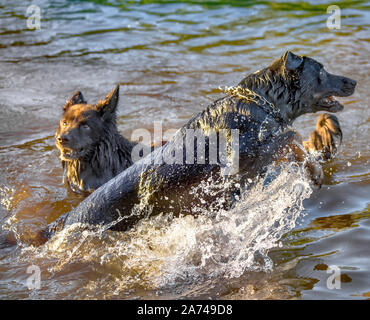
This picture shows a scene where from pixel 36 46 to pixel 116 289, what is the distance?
839 centimetres

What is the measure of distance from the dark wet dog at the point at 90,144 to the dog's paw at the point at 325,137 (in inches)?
83.5

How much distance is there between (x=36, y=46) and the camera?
1216cm

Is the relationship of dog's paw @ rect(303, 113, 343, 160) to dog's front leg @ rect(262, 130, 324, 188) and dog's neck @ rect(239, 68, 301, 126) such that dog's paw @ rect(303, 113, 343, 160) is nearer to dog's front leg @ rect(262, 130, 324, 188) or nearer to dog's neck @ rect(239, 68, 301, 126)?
dog's front leg @ rect(262, 130, 324, 188)

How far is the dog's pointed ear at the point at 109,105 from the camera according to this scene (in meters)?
6.70

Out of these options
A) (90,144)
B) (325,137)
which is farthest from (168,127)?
(325,137)

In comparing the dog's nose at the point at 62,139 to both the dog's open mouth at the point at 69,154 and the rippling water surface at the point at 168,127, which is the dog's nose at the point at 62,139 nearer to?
the dog's open mouth at the point at 69,154

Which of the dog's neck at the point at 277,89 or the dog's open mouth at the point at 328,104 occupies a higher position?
the dog's neck at the point at 277,89

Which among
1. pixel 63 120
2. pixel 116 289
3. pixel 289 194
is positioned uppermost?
pixel 63 120

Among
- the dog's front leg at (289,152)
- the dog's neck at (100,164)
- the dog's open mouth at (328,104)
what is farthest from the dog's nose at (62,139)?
the dog's open mouth at (328,104)

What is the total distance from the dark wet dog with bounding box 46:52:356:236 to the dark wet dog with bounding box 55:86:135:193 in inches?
54.4

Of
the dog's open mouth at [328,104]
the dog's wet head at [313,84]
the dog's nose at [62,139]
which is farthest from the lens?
the dog's nose at [62,139]

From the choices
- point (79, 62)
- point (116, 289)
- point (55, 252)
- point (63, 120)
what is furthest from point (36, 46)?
point (116, 289)

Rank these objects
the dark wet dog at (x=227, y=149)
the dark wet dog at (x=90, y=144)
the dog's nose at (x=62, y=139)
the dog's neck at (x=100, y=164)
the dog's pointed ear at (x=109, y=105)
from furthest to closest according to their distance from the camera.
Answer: the dog's neck at (x=100, y=164) → the dog's pointed ear at (x=109, y=105) → the dark wet dog at (x=90, y=144) → the dog's nose at (x=62, y=139) → the dark wet dog at (x=227, y=149)
